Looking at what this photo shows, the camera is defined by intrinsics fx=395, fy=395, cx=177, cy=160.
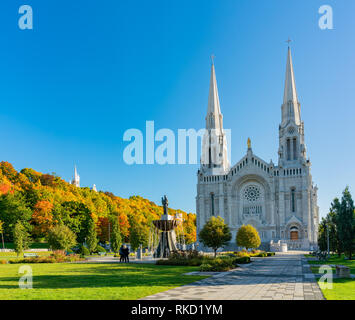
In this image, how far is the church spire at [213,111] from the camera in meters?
99.8

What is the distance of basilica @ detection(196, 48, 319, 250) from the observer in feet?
281

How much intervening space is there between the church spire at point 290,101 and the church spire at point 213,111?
1604 centimetres

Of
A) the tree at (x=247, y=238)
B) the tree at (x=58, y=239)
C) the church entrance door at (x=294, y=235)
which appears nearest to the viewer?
the tree at (x=58, y=239)

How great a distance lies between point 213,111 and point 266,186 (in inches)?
926

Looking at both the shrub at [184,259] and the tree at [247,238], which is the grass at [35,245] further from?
the shrub at [184,259]

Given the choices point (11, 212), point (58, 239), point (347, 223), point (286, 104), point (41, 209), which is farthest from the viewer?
point (286, 104)

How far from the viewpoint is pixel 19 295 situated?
518 inches

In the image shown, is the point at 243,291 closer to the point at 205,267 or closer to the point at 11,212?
the point at 205,267

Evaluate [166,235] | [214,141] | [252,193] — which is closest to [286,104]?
[214,141]

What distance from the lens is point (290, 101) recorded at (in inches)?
3671

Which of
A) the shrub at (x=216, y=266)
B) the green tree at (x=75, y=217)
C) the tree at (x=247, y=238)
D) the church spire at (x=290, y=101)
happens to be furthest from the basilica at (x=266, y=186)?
the shrub at (x=216, y=266)
